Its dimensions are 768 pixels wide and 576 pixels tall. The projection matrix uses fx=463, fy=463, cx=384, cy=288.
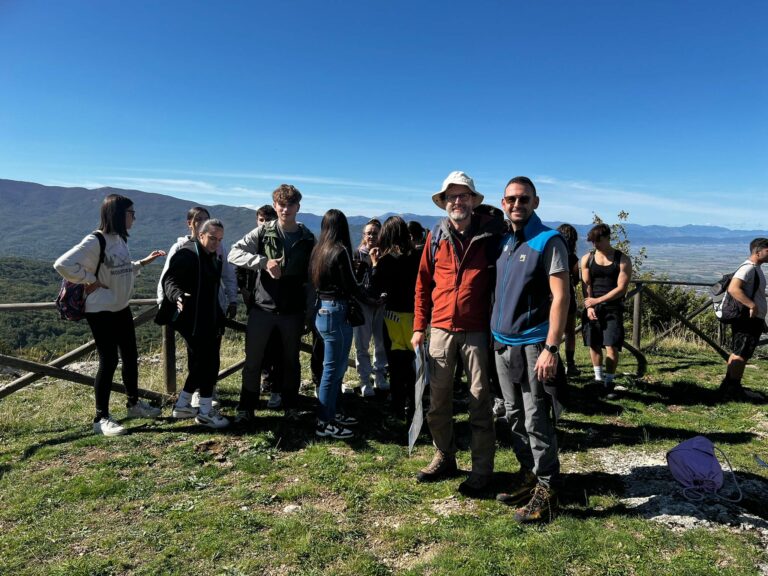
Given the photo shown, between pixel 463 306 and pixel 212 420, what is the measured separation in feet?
9.90

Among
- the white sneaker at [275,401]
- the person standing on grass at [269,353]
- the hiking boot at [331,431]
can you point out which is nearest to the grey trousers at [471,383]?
the hiking boot at [331,431]

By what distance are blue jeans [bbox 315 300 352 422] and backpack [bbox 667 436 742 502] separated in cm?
281

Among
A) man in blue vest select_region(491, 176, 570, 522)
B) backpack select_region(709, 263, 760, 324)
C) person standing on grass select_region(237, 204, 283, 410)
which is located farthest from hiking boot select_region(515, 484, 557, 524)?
backpack select_region(709, 263, 760, 324)

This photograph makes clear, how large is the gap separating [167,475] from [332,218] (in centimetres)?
262

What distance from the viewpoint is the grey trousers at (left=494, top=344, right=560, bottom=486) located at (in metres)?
3.09

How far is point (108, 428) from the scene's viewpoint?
4.63 metres

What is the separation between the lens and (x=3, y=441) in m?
4.71

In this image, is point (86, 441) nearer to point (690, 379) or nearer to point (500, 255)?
point (500, 255)

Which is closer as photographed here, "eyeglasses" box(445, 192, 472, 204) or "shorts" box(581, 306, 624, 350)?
"eyeglasses" box(445, 192, 472, 204)

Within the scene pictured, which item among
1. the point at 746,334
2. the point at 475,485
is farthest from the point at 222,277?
the point at 746,334

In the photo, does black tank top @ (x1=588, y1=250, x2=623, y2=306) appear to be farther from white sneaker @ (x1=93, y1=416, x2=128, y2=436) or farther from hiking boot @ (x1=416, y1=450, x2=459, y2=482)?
white sneaker @ (x1=93, y1=416, x2=128, y2=436)

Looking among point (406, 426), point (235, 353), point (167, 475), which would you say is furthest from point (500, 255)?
point (235, 353)

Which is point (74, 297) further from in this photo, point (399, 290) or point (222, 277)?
point (399, 290)

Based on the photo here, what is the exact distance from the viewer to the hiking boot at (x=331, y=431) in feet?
15.0
